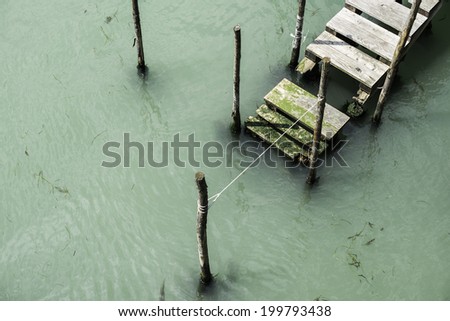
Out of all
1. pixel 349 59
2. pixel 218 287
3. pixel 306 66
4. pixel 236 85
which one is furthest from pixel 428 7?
pixel 218 287

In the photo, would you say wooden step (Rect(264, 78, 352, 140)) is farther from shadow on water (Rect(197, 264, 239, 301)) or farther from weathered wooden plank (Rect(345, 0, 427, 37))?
shadow on water (Rect(197, 264, 239, 301))

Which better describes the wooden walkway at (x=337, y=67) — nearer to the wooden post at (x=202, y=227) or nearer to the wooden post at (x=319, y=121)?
the wooden post at (x=319, y=121)

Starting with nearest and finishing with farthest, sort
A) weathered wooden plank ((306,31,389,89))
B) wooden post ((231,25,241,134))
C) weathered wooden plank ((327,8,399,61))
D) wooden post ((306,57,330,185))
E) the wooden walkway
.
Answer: wooden post ((306,57,330,185)) < wooden post ((231,25,241,134)) < the wooden walkway < weathered wooden plank ((306,31,389,89)) < weathered wooden plank ((327,8,399,61))

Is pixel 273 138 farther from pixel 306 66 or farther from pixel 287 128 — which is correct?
pixel 306 66

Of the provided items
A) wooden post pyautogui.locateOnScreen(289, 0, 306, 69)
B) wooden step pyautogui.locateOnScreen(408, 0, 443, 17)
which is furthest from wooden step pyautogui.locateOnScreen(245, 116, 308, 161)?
wooden step pyautogui.locateOnScreen(408, 0, 443, 17)

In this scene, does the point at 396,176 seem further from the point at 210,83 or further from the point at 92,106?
the point at 92,106

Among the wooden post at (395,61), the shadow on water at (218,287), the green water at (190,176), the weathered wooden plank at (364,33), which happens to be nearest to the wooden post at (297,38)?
the green water at (190,176)
